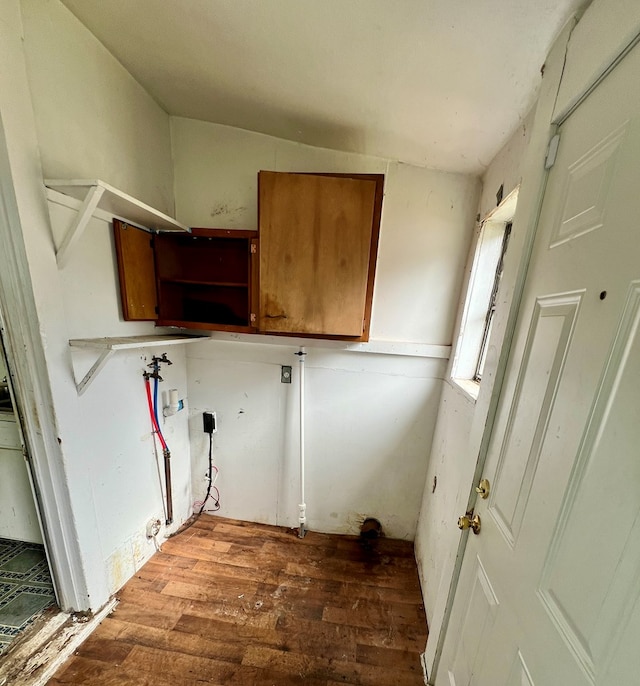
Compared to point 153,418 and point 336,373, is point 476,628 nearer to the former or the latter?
point 336,373

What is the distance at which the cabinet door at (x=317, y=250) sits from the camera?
1.29m

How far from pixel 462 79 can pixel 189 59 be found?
1117 mm

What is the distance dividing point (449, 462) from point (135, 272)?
1.95m

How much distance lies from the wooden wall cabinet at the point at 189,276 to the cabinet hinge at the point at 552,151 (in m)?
1.26

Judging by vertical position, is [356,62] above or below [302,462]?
above

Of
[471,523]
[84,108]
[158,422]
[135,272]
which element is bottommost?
[158,422]

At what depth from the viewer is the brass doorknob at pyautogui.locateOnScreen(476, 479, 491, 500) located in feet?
2.74

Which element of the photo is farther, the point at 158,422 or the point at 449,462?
the point at 158,422

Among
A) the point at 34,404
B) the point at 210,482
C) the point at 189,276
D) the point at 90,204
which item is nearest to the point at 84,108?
the point at 90,204

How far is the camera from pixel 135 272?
142cm

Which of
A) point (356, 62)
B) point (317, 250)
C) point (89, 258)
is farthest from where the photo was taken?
point (317, 250)

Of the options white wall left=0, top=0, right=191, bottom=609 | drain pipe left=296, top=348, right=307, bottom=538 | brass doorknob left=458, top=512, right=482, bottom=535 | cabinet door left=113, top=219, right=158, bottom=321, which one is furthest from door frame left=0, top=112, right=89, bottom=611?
brass doorknob left=458, top=512, right=482, bottom=535

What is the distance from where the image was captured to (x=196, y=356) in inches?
74.7

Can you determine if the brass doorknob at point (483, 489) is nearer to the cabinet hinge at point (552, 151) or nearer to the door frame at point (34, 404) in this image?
the cabinet hinge at point (552, 151)
